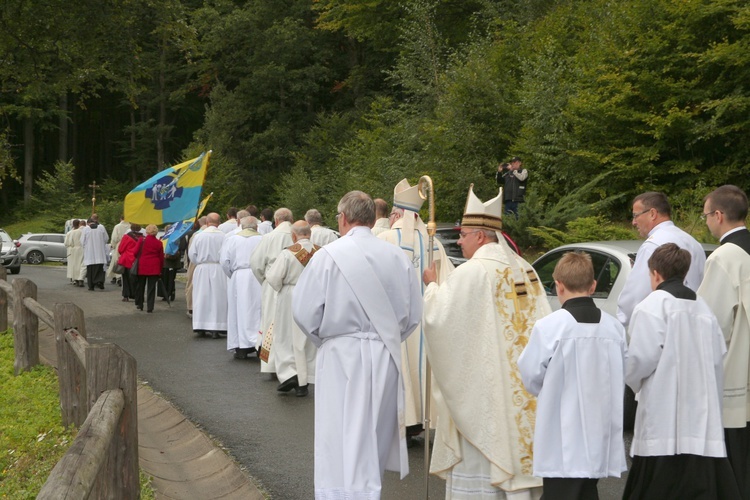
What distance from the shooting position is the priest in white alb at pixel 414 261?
8219 millimetres

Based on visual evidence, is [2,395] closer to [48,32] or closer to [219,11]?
[48,32]

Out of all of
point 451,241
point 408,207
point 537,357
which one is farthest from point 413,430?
point 451,241

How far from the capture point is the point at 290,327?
11.3 m

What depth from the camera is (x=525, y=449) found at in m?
5.91

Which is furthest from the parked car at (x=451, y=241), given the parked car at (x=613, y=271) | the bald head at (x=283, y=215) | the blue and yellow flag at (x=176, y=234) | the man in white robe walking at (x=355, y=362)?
the man in white robe walking at (x=355, y=362)

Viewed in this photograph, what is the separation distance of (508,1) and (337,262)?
29.2 m

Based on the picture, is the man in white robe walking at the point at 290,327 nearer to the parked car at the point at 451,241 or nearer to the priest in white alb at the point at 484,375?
the parked car at the point at 451,241

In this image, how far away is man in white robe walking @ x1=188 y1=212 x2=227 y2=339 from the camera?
51.9 ft

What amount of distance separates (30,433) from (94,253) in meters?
16.1

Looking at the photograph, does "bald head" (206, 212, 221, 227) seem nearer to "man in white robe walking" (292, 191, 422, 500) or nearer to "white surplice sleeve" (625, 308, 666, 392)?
"man in white robe walking" (292, 191, 422, 500)

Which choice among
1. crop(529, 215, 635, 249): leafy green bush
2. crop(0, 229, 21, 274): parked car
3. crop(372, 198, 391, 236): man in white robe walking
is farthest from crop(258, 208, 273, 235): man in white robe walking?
crop(0, 229, 21, 274): parked car

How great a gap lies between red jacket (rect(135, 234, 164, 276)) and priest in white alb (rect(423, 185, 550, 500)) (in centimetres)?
1366

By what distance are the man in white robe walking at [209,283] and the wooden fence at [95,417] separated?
5.62 meters

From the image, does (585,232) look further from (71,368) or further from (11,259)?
(11,259)
